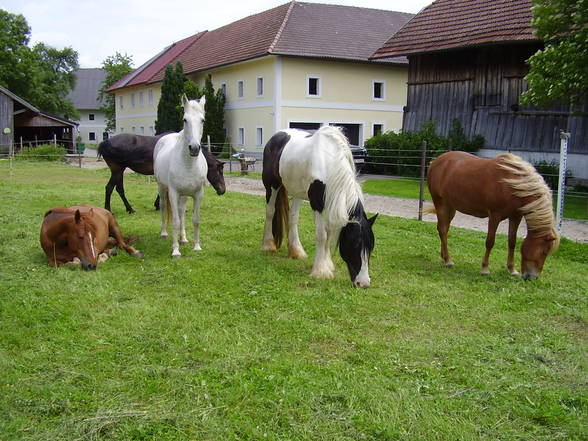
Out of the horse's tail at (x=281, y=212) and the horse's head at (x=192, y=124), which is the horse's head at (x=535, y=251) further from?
the horse's head at (x=192, y=124)

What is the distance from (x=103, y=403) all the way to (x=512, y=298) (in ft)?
14.1

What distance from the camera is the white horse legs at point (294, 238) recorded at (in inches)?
303

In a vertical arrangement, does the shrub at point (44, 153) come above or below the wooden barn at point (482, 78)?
below

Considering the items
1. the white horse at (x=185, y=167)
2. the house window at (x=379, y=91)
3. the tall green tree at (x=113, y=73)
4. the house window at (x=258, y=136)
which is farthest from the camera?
the tall green tree at (x=113, y=73)

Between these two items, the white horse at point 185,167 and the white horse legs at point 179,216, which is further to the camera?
the white horse legs at point 179,216

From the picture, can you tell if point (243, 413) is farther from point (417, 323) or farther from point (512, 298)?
point (512, 298)

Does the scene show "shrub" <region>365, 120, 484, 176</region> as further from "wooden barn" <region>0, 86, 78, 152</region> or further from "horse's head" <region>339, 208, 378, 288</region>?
"wooden barn" <region>0, 86, 78, 152</region>

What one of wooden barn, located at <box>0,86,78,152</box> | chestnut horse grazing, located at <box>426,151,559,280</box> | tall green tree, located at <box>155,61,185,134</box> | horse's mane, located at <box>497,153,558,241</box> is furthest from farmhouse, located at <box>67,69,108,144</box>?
horse's mane, located at <box>497,153,558,241</box>

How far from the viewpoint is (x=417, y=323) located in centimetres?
510

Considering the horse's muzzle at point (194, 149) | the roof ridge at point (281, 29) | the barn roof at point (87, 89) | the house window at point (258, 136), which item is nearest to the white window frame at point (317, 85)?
the roof ridge at point (281, 29)

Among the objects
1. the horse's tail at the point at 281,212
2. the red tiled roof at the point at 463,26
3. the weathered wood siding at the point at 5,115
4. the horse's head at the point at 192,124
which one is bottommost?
the horse's tail at the point at 281,212

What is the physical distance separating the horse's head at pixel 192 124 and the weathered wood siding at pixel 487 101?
1369cm

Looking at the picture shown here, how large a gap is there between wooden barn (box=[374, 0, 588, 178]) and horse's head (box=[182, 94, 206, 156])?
13.4 metres

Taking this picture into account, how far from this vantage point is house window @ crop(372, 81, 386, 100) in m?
33.3
